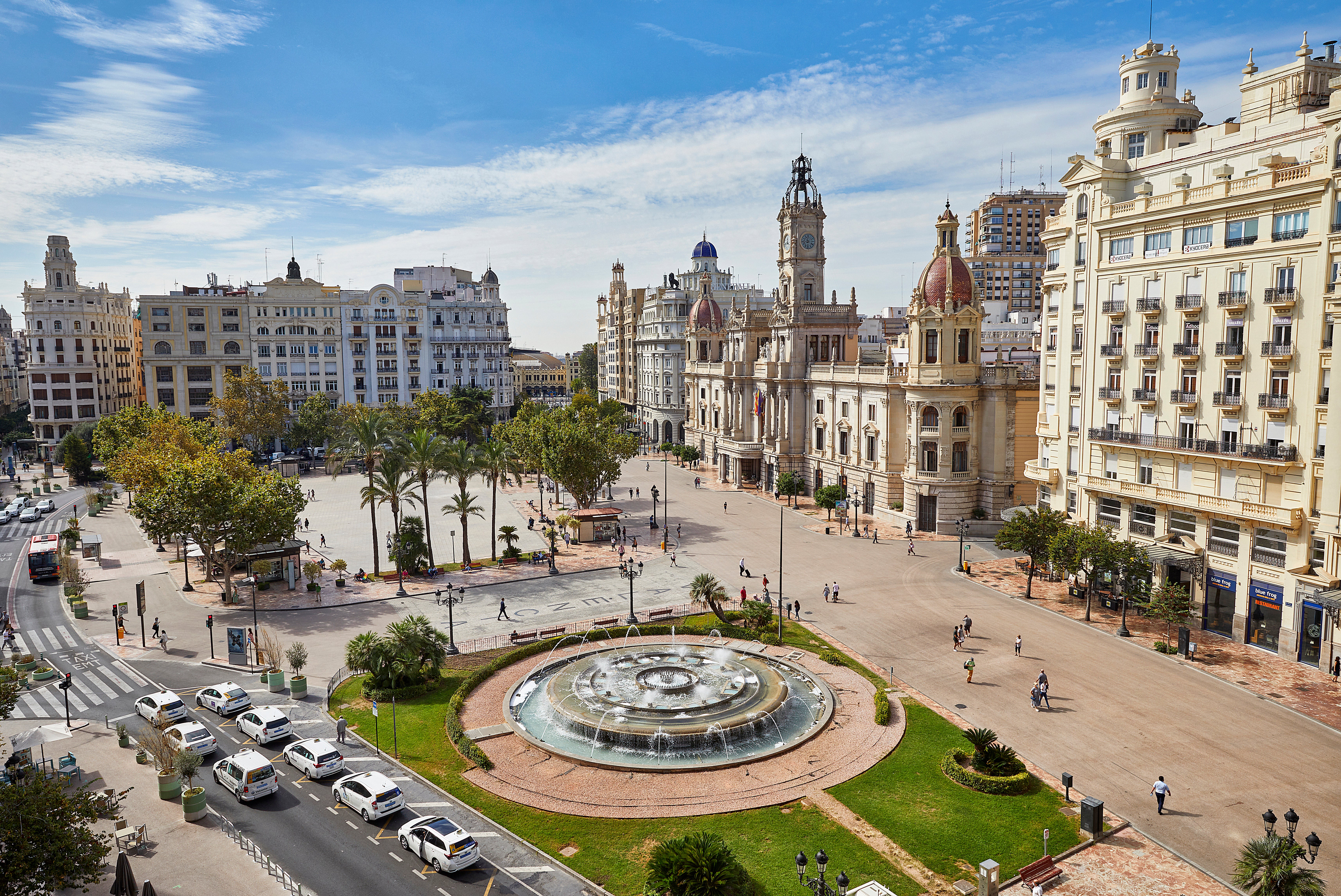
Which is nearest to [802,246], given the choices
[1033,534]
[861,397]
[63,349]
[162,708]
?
[861,397]

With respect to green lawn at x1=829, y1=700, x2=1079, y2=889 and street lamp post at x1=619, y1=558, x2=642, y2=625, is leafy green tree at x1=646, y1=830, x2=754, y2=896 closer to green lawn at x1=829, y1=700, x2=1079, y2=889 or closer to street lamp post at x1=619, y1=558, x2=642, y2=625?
green lawn at x1=829, y1=700, x2=1079, y2=889

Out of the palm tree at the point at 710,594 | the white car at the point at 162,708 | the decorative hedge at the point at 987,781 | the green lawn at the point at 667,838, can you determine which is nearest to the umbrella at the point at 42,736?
the white car at the point at 162,708

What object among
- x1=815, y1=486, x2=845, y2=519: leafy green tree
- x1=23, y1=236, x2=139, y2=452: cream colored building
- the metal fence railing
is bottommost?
the metal fence railing

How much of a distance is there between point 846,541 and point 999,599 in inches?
682

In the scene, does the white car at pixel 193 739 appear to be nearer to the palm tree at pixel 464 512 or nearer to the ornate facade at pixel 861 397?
the palm tree at pixel 464 512

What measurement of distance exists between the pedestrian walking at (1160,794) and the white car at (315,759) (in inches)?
1121

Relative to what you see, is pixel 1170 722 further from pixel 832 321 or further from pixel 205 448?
pixel 205 448

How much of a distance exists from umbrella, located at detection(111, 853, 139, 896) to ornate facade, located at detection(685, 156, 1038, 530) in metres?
59.4

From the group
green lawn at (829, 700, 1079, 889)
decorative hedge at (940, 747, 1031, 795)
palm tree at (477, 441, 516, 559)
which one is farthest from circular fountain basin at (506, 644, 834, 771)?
palm tree at (477, 441, 516, 559)

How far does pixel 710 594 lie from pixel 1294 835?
26.8 m

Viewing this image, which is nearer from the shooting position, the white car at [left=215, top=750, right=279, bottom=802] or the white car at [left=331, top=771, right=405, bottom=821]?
the white car at [left=331, top=771, right=405, bottom=821]

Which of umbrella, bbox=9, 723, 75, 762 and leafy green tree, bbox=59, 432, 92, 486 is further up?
leafy green tree, bbox=59, 432, 92, 486

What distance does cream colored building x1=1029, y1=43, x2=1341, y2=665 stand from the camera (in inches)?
1549

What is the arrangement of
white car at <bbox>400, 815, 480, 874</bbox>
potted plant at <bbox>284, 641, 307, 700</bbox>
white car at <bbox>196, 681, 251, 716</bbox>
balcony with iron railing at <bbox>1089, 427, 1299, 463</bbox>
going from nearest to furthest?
white car at <bbox>400, 815, 480, 874</bbox> → white car at <bbox>196, 681, 251, 716</bbox> → potted plant at <bbox>284, 641, 307, 700</bbox> → balcony with iron railing at <bbox>1089, 427, 1299, 463</bbox>
